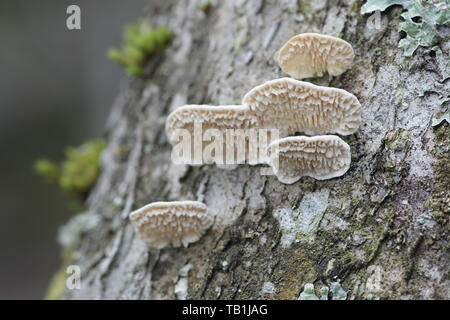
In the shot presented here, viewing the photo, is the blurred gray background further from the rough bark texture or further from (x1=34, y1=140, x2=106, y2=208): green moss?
the rough bark texture

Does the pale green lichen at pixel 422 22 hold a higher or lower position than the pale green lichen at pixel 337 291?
higher

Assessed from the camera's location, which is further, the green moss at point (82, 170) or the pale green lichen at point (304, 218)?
the green moss at point (82, 170)

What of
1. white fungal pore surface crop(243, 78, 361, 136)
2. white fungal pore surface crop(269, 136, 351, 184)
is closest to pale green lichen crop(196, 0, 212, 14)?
white fungal pore surface crop(243, 78, 361, 136)

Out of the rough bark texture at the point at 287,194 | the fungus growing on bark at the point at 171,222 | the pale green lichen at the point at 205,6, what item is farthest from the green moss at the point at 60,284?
the pale green lichen at the point at 205,6

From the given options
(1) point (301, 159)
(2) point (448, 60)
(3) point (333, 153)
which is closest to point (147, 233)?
(1) point (301, 159)

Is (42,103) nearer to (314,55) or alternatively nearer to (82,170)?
(82,170)

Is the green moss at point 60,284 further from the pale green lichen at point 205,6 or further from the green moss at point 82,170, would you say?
the pale green lichen at point 205,6

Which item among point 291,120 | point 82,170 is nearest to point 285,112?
point 291,120

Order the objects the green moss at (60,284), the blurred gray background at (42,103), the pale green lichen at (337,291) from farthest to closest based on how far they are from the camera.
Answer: the blurred gray background at (42,103) → the green moss at (60,284) → the pale green lichen at (337,291)
